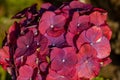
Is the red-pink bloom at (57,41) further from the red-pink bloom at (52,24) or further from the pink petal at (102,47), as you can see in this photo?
the pink petal at (102,47)

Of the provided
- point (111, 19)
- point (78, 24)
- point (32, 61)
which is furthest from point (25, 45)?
point (111, 19)

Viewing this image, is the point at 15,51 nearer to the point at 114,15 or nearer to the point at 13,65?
the point at 13,65

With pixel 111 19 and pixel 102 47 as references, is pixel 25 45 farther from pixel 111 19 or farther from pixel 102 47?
pixel 111 19

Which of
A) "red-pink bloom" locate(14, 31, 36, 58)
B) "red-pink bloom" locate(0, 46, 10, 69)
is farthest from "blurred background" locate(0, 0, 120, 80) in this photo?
"red-pink bloom" locate(14, 31, 36, 58)

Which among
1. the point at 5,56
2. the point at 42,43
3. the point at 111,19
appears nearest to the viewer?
the point at 42,43

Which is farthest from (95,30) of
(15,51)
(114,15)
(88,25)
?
(114,15)

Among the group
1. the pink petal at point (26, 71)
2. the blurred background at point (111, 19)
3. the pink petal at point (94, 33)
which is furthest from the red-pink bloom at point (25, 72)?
the blurred background at point (111, 19)
